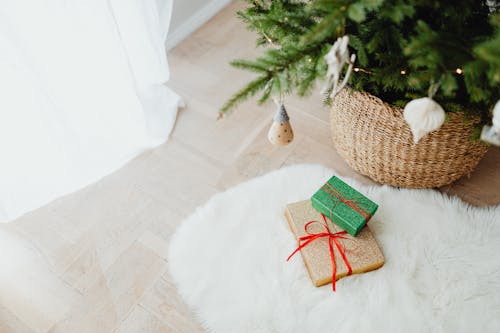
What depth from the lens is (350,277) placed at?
1.27 m

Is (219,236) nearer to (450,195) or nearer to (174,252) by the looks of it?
(174,252)

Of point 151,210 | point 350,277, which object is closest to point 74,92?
point 151,210

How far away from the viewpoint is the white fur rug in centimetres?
120

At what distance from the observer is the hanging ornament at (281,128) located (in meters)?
1.17

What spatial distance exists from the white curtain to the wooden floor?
0.09 m

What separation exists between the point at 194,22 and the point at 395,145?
1260 millimetres

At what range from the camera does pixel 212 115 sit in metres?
1.76

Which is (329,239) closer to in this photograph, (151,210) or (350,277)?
(350,277)

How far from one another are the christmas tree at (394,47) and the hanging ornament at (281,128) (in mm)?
186

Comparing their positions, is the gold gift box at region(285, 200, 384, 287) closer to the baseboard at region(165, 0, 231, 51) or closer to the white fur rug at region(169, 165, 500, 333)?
the white fur rug at region(169, 165, 500, 333)

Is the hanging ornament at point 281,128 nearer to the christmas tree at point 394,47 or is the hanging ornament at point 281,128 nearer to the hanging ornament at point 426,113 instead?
the christmas tree at point 394,47

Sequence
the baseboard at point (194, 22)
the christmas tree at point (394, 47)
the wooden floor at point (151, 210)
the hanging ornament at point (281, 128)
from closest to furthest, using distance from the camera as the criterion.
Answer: the christmas tree at point (394, 47) → the hanging ornament at point (281, 128) → the wooden floor at point (151, 210) → the baseboard at point (194, 22)

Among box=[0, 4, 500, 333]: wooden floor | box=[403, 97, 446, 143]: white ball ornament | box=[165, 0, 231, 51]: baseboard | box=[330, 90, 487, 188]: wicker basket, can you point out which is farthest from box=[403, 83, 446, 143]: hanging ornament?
box=[165, 0, 231, 51]: baseboard

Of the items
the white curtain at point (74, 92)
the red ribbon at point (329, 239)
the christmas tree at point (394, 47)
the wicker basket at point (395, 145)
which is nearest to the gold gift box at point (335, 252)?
the red ribbon at point (329, 239)
